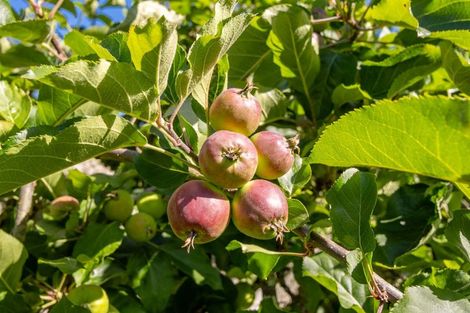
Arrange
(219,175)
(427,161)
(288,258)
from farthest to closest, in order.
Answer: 1. (288,258)
2. (219,175)
3. (427,161)

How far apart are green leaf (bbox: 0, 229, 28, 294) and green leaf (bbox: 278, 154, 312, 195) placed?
0.78 metres

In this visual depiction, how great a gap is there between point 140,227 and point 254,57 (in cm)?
62

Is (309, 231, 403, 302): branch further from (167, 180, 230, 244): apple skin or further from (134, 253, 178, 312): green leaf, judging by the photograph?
(134, 253, 178, 312): green leaf

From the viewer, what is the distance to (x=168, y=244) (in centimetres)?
163

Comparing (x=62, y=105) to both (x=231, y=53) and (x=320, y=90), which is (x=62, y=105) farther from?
(x=320, y=90)

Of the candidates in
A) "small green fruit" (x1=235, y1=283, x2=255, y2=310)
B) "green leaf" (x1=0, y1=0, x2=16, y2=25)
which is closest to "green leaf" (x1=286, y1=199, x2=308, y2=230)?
"small green fruit" (x1=235, y1=283, x2=255, y2=310)

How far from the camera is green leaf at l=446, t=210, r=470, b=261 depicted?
3.63 ft

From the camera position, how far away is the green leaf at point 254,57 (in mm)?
1537

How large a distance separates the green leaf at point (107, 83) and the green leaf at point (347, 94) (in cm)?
72

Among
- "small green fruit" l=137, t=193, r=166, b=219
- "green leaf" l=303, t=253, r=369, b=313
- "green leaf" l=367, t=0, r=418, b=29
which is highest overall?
"green leaf" l=367, t=0, r=418, b=29

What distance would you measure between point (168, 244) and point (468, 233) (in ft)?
2.88

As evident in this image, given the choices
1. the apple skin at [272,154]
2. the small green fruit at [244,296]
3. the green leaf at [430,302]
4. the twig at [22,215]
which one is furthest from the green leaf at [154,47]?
the small green fruit at [244,296]

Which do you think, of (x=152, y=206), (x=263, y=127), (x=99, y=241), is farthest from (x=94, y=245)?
(x=263, y=127)

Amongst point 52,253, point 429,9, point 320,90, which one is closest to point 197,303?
point 52,253
